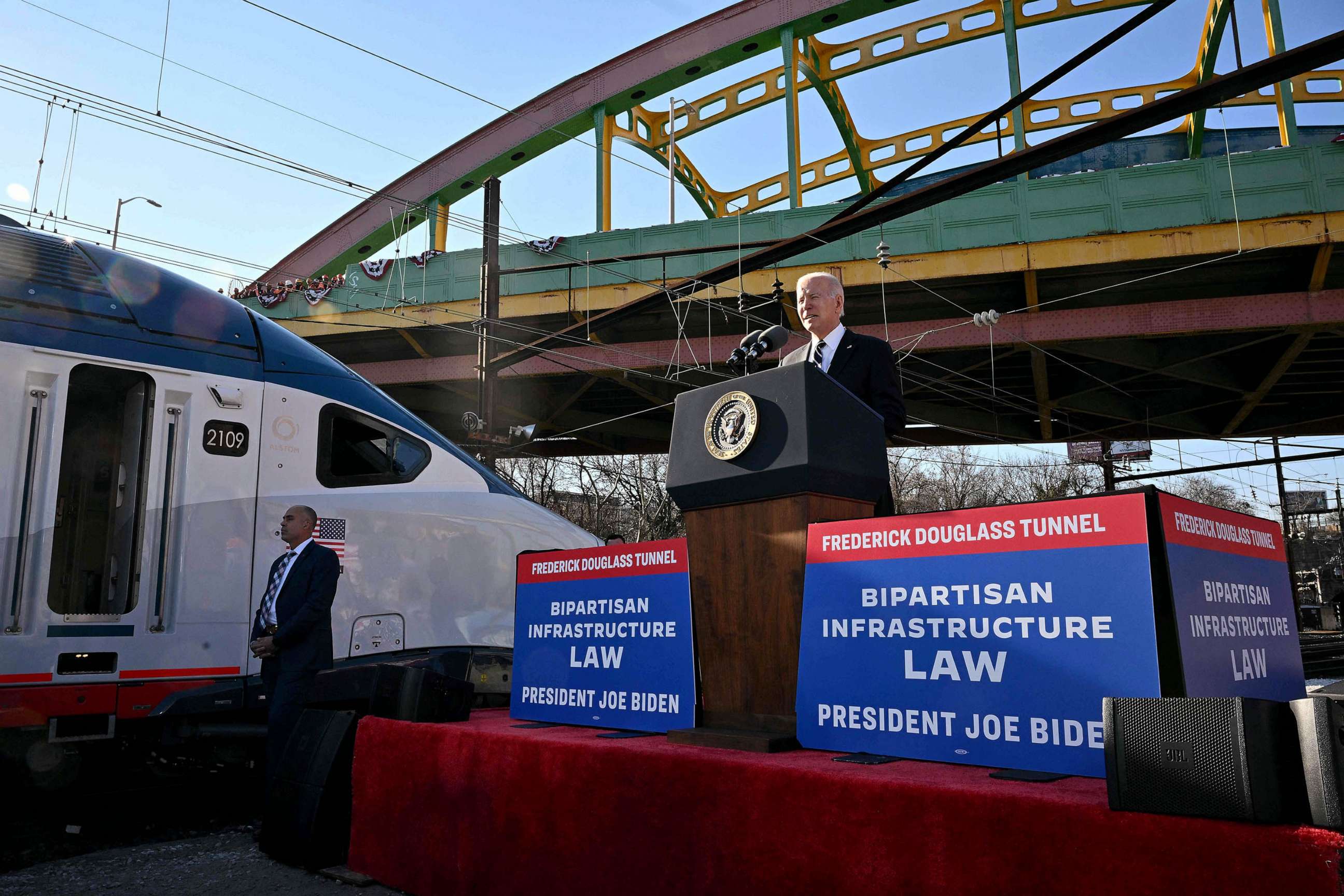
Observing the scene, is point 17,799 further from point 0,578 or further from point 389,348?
point 389,348

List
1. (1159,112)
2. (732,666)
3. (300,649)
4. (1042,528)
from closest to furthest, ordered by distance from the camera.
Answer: (1042,528) → (732,666) → (300,649) → (1159,112)

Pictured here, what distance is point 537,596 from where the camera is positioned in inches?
144

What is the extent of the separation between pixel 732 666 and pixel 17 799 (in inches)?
280

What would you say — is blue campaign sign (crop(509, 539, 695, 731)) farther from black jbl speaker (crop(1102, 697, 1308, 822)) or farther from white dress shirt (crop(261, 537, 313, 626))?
white dress shirt (crop(261, 537, 313, 626))

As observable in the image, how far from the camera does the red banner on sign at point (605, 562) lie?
3158 mm

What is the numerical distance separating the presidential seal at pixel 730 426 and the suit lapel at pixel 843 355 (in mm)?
592

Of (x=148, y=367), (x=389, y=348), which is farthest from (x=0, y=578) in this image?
(x=389, y=348)

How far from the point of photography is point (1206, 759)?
5.50 ft

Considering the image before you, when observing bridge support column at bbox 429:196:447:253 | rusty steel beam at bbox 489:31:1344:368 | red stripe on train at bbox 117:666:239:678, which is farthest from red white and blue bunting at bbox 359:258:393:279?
red stripe on train at bbox 117:666:239:678

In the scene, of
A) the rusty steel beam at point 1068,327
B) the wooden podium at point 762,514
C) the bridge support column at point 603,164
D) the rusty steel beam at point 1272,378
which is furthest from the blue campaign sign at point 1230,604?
the bridge support column at point 603,164

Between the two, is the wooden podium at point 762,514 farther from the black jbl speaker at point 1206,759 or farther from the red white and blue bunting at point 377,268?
the red white and blue bunting at point 377,268

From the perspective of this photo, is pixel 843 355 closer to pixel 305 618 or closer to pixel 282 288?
pixel 305 618

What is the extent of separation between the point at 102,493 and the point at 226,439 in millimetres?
995

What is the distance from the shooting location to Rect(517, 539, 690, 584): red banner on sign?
316 cm
